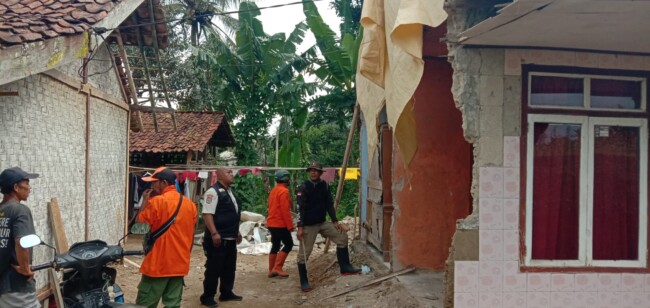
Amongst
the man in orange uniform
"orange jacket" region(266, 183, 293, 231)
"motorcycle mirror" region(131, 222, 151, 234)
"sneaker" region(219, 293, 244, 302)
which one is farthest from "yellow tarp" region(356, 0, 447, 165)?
"sneaker" region(219, 293, 244, 302)

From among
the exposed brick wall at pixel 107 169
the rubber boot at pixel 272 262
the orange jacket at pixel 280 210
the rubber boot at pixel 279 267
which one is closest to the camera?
the orange jacket at pixel 280 210

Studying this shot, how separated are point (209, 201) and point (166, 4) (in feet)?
56.3

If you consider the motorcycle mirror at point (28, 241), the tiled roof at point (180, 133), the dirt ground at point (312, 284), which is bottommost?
the dirt ground at point (312, 284)

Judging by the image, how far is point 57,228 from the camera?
22.1 feet

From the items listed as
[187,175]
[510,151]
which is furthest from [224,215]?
[187,175]

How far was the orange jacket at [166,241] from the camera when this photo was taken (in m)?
5.16

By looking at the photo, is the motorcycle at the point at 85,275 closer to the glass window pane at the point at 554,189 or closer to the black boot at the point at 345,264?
the glass window pane at the point at 554,189

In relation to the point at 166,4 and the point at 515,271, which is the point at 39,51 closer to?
the point at 515,271

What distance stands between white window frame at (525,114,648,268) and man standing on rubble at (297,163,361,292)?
380 cm

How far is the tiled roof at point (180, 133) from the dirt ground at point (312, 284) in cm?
573

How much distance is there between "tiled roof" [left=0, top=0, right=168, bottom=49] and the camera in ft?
15.4

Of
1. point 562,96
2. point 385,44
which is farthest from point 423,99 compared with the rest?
point 562,96

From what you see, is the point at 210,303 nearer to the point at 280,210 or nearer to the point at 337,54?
the point at 280,210

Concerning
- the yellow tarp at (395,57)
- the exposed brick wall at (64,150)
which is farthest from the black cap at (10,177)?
the yellow tarp at (395,57)
